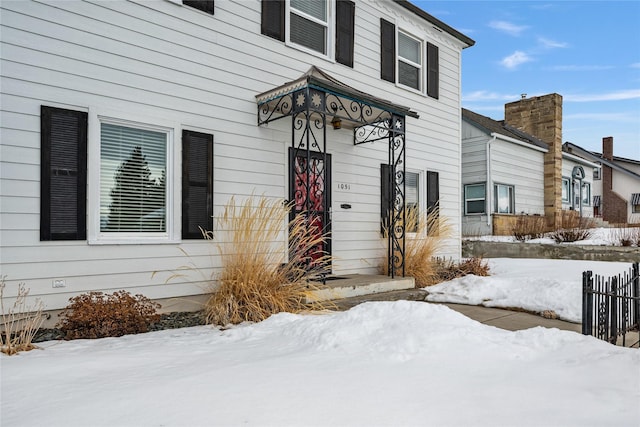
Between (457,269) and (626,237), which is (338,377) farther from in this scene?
(626,237)

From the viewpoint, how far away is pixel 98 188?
14.4 feet

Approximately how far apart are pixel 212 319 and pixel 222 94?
9.53 feet

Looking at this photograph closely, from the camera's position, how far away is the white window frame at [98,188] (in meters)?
4.33

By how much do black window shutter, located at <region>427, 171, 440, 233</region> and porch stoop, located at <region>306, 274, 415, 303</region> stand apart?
2.35 m

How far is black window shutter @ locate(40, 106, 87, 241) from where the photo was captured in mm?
4023

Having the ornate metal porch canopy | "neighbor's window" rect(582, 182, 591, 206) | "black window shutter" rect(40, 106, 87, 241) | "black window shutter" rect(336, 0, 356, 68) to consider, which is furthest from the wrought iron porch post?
"neighbor's window" rect(582, 182, 591, 206)

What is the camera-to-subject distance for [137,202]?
4.75m

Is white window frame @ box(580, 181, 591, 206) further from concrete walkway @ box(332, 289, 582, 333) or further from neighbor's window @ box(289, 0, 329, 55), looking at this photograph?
neighbor's window @ box(289, 0, 329, 55)

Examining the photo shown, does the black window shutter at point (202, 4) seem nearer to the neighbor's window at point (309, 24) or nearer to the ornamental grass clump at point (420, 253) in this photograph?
the neighbor's window at point (309, 24)

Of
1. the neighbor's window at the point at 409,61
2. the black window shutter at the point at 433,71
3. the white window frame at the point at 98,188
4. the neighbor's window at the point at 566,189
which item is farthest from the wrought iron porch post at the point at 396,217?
the neighbor's window at the point at 566,189

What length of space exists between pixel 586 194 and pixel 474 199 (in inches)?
365

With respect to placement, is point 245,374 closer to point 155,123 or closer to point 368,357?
point 368,357

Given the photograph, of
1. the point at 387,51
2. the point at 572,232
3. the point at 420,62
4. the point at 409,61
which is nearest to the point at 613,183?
the point at 572,232

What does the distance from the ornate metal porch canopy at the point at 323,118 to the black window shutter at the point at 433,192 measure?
3.32ft
